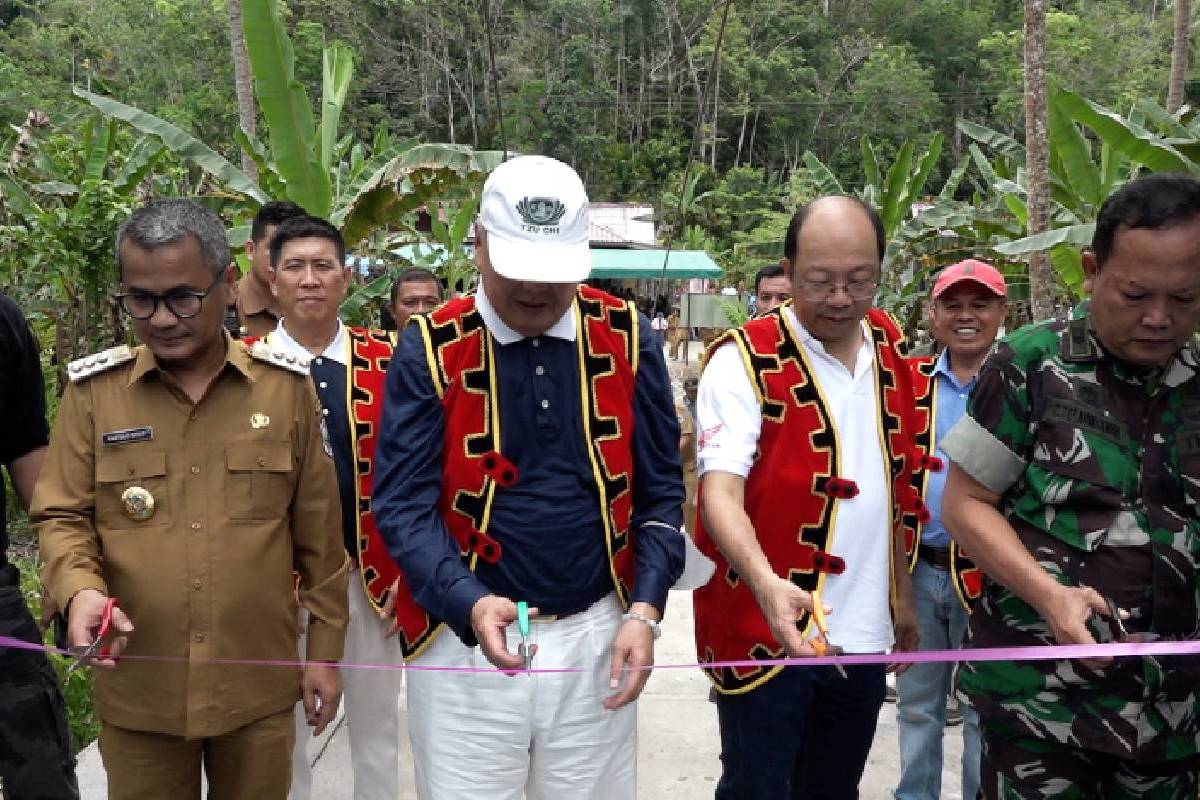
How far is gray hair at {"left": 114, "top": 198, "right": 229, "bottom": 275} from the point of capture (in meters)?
2.30

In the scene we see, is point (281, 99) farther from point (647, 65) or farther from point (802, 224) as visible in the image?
point (647, 65)

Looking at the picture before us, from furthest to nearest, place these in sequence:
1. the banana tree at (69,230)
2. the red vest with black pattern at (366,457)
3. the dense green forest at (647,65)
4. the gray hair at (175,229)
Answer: the dense green forest at (647,65), the banana tree at (69,230), the red vest with black pattern at (366,457), the gray hair at (175,229)

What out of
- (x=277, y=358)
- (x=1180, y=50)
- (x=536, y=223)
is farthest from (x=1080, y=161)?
(x=277, y=358)

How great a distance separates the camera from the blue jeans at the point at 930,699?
11.9ft

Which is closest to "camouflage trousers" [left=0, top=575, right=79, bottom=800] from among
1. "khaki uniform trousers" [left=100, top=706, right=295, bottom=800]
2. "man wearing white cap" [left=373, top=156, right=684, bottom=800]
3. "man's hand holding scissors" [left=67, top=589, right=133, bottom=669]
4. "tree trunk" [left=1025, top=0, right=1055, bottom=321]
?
"khaki uniform trousers" [left=100, top=706, right=295, bottom=800]

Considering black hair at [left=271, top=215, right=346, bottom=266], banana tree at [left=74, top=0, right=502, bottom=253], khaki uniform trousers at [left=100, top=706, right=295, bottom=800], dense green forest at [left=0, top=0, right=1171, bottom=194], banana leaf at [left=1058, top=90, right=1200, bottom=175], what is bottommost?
khaki uniform trousers at [left=100, top=706, right=295, bottom=800]

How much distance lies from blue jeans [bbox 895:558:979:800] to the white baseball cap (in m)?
2.05

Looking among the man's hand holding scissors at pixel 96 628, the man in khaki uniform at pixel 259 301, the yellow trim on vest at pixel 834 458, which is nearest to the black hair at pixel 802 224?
the yellow trim on vest at pixel 834 458

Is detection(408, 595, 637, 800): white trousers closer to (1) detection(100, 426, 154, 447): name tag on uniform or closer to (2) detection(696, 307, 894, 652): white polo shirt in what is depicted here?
(2) detection(696, 307, 894, 652): white polo shirt

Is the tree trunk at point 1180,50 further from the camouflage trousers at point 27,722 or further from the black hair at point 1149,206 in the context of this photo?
the camouflage trousers at point 27,722

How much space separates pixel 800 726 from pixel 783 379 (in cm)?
85

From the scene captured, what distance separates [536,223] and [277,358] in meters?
0.74

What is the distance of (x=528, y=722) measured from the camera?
92.0 inches

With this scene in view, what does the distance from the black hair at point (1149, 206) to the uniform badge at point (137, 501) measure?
2.00 metres
